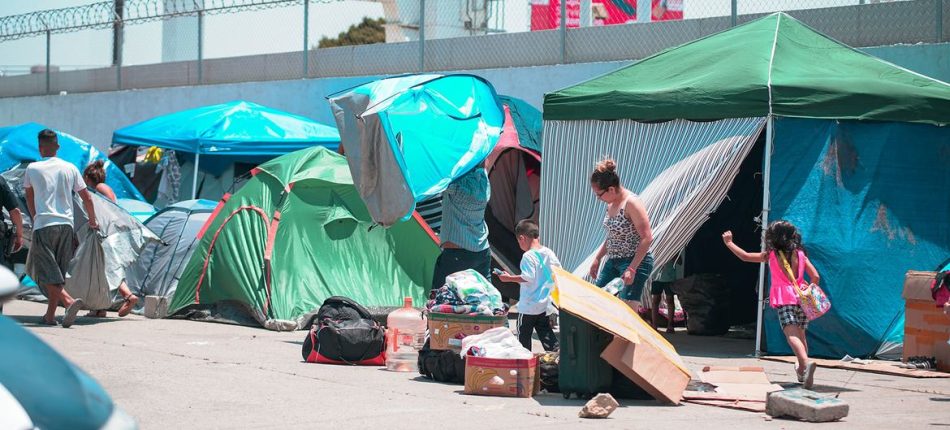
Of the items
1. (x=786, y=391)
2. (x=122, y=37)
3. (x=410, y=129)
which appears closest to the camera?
(x=786, y=391)

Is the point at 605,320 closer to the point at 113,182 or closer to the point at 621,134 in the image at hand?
the point at 621,134

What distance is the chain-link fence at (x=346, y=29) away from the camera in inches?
566

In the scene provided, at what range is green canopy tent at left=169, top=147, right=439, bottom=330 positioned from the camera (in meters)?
12.0

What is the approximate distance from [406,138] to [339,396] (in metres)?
3.30

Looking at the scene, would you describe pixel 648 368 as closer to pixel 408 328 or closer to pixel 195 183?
pixel 408 328

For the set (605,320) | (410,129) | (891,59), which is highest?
(891,59)

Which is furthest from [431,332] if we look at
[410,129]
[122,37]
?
[122,37]

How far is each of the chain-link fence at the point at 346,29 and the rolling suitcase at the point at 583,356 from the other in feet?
23.1

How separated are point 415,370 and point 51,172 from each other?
4.21m

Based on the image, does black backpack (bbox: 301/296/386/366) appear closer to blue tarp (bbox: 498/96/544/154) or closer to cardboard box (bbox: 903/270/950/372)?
cardboard box (bbox: 903/270/950/372)

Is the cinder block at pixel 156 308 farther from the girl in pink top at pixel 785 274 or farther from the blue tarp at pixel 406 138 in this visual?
the girl in pink top at pixel 785 274

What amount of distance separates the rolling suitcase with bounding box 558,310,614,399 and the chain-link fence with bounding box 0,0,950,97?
23.1 feet

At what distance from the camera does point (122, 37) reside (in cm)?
2359

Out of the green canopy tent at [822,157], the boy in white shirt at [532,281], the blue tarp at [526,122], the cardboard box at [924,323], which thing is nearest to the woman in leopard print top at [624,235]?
the boy in white shirt at [532,281]
